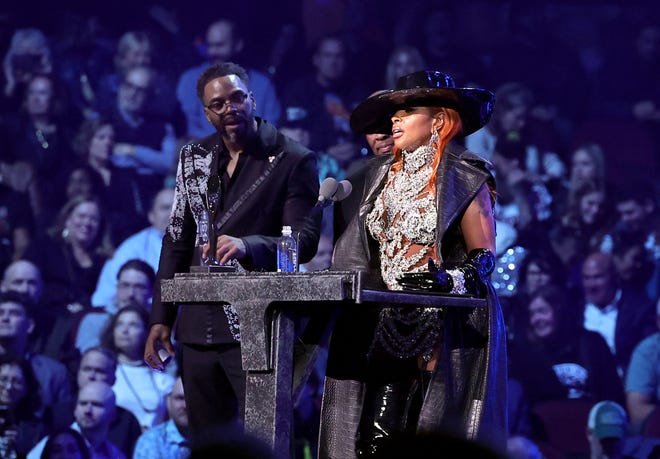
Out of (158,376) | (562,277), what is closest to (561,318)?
(562,277)

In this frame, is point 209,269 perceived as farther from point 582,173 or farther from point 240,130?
point 582,173

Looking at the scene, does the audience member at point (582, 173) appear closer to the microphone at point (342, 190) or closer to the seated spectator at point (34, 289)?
the seated spectator at point (34, 289)

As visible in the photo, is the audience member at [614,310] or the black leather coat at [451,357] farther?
the audience member at [614,310]

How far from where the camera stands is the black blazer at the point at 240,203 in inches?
155

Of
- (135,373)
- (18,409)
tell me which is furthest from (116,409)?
(18,409)

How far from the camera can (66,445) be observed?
625 centimetres

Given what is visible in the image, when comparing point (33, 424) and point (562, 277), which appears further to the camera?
point (562, 277)

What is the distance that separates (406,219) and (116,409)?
11.7 ft

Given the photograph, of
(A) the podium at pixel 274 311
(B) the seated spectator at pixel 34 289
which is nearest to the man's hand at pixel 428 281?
(A) the podium at pixel 274 311

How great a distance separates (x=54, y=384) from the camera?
6613 mm

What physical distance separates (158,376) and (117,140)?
165cm

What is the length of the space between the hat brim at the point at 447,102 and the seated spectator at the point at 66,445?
338cm

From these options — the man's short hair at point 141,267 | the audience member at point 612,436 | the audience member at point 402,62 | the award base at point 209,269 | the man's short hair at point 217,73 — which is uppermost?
the audience member at point 402,62

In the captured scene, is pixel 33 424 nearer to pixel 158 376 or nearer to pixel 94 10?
pixel 158 376
